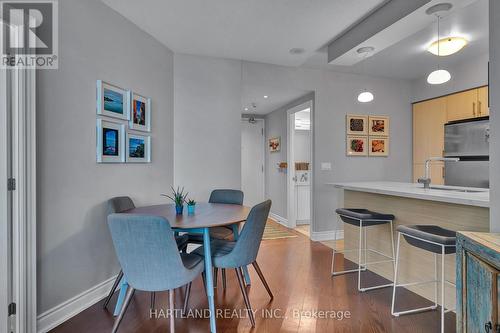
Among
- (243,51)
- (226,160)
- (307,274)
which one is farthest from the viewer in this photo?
(226,160)

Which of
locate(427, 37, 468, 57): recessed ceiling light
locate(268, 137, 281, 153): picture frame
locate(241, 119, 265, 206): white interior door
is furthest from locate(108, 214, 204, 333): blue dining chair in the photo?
locate(241, 119, 265, 206): white interior door

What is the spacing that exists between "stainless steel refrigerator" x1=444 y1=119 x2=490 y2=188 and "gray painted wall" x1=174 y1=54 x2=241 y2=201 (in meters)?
2.89

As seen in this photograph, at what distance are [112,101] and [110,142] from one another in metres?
0.36

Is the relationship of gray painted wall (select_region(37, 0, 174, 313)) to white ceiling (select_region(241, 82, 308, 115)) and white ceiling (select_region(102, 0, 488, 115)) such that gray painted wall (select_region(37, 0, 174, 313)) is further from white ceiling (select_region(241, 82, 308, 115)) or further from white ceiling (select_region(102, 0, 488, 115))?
white ceiling (select_region(241, 82, 308, 115))

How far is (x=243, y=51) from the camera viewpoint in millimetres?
3391

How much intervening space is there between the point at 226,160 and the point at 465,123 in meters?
3.16

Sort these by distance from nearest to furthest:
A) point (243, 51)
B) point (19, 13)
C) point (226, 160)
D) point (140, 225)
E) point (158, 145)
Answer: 1. point (140, 225)
2. point (19, 13)
3. point (158, 145)
4. point (243, 51)
5. point (226, 160)

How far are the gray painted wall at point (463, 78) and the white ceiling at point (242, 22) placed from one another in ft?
6.90

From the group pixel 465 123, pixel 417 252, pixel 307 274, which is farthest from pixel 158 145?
pixel 465 123

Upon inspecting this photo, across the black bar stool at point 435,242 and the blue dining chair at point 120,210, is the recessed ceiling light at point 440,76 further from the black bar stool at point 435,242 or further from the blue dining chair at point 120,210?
the blue dining chair at point 120,210

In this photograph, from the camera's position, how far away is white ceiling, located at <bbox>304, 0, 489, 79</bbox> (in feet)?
8.09

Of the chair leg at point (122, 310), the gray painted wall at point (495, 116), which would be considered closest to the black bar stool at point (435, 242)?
the gray painted wall at point (495, 116)

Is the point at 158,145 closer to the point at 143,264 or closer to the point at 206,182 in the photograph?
the point at 206,182

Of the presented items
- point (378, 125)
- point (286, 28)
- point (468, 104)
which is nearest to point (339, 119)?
point (378, 125)
